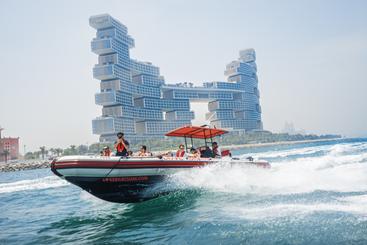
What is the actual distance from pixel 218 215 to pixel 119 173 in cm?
345

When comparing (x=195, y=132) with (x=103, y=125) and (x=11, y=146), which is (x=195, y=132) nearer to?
(x=103, y=125)

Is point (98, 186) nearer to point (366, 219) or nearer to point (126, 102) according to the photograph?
point (366, 219)

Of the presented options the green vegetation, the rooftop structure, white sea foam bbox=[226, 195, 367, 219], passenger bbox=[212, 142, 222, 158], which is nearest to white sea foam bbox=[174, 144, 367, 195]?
passenger bbox=[212, 142, 222, 158]

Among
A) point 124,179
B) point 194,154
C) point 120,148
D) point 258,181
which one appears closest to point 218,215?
point 124,179

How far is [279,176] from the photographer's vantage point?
14.2 meters

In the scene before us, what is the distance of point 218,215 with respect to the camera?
834cm

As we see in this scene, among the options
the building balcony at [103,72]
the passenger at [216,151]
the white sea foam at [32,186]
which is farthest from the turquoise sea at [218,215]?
the building balcony at [103,72]

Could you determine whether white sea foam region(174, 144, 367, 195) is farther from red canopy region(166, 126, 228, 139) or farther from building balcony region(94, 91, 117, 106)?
building balcony region(94, 91, 117, 106)

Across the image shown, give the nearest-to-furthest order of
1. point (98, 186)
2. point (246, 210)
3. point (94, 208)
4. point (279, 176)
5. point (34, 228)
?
point (246, 210) < point (34, 228) < point (98, 186) < point (94, 208) < point (279, 176)

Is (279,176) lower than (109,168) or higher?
lower

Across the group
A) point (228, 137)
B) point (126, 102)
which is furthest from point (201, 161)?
point (228, 137)

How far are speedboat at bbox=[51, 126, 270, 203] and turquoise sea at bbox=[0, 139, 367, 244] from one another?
17.9 inches

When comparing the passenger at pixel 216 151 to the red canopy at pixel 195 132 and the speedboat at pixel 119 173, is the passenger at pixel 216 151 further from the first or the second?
the speedboat at pixel 119 173

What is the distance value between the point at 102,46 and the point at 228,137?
82.7 m
